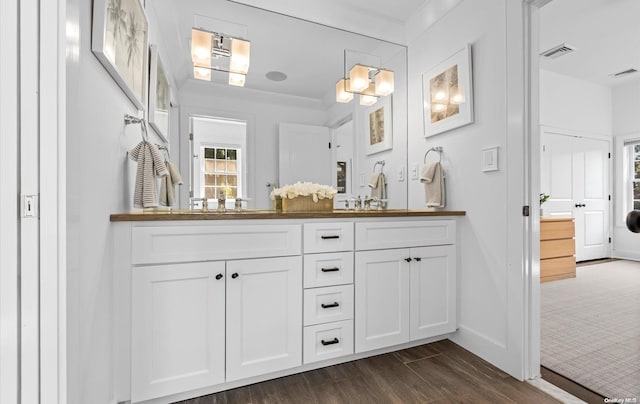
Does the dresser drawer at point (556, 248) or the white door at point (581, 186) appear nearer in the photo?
the dresser drawer at point (556, 248)

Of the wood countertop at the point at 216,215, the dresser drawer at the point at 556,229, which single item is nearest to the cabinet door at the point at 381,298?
the wood countertop at the point at 216,215

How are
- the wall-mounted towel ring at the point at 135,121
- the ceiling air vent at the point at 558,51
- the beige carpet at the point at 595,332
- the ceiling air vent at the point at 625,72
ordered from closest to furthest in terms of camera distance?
the wall-mounted towel ring at the point at 135,121 < the beige carpet at the point at 595,332 < the ceiling air vent at the point at 558,51 < the ceiling air vent at the point at 625,72

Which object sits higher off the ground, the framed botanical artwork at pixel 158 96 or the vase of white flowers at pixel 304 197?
the framed botanical artwork at pixel 158 96

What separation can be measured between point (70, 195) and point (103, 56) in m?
0.54

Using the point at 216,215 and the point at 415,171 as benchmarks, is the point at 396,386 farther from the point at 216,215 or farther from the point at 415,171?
the point at 415,171

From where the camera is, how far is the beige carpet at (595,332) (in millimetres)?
1561

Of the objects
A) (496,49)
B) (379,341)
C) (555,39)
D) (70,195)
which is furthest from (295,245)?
(555,39)

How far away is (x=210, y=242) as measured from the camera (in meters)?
1.39

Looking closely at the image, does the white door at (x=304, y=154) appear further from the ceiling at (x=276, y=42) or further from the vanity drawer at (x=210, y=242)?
the vanity drawer at (x=210, y=242)

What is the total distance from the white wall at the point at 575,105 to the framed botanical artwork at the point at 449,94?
3027mm

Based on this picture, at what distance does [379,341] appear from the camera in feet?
5.69

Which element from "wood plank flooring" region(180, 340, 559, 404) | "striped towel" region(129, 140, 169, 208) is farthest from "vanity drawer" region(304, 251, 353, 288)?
"striped towel" region(129, 140, 169, 208)

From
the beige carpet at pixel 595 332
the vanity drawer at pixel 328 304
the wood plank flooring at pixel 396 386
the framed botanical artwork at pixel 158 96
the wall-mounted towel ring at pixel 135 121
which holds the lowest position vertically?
the wood plank flooring at pixel 396 386
